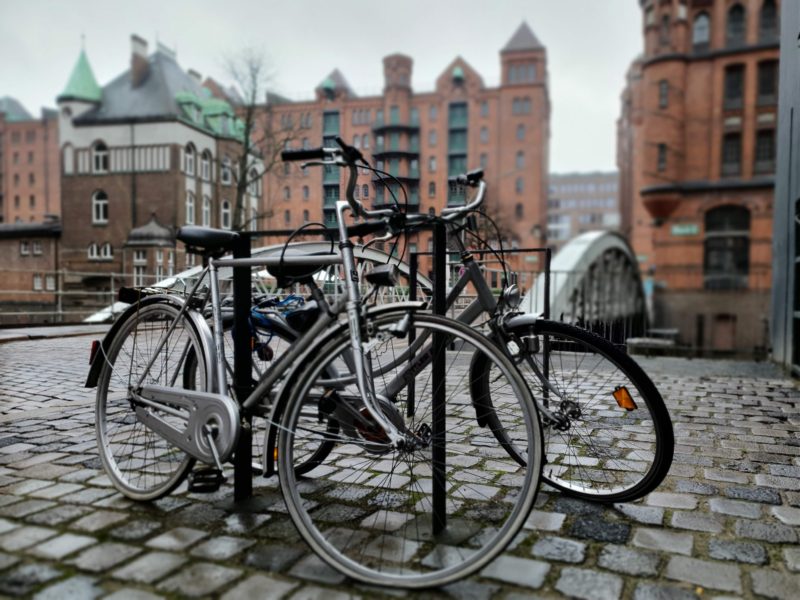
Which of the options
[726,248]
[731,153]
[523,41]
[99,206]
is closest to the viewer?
[726,248]

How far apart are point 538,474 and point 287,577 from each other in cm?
79

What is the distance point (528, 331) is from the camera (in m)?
2.48

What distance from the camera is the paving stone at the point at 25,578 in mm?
1910

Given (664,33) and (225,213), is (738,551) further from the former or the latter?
(664,33)

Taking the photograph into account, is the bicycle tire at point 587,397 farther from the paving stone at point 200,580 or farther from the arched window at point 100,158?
the arched window at point 100,158

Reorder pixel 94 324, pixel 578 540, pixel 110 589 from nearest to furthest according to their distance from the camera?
pixel 110 589, pixel 578 540, pixel 94 324

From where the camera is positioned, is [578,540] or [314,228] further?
[314,228]

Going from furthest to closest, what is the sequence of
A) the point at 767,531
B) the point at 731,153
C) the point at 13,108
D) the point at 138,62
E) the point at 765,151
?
the point at 13,108 → the point at 138,62 → the point at 731,153 → the point at 765,151 → the point at 767,531

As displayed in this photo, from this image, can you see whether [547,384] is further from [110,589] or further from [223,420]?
[110,589]

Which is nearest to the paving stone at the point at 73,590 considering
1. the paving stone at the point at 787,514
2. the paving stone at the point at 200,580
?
the paving stone at the point at 200,580

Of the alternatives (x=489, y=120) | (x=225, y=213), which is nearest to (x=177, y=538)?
(x=225, y=213)

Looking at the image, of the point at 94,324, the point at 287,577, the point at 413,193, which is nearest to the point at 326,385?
the point at 287,577

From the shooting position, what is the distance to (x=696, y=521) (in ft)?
8.29

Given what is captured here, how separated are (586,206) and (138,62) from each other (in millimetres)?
82423
